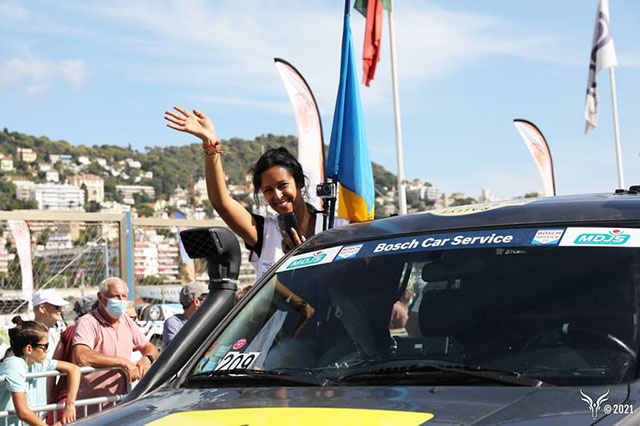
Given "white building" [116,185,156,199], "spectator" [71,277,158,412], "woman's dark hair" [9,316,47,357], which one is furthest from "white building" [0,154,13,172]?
"woman's dark hair" [9,316,47,357]

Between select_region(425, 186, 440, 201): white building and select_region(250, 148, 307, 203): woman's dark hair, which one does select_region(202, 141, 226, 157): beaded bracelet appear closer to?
select_region(250, 148, 307, 203): woman's dark hair

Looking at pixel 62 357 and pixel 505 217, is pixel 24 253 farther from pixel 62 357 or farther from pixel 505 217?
pixel 505 217

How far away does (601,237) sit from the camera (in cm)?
320

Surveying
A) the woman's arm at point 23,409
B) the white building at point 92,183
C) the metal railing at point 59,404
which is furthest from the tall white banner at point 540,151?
the white building at point 92,183

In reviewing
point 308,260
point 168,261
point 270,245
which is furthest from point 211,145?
point 168,261

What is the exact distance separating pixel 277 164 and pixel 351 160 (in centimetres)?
291

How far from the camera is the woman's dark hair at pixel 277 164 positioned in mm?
5262

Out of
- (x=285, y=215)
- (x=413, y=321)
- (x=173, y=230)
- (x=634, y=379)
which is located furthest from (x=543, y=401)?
(x=173, y=230)

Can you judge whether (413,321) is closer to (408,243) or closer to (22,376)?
(408,243)

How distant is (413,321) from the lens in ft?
10.8

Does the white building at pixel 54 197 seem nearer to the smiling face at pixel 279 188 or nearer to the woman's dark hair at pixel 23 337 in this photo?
the woman's dark hair at pixel 23 337

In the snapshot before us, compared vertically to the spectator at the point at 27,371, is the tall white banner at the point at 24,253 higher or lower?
higher

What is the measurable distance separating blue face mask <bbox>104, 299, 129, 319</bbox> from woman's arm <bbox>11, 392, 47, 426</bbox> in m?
1.39

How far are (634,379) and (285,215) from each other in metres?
2.42
